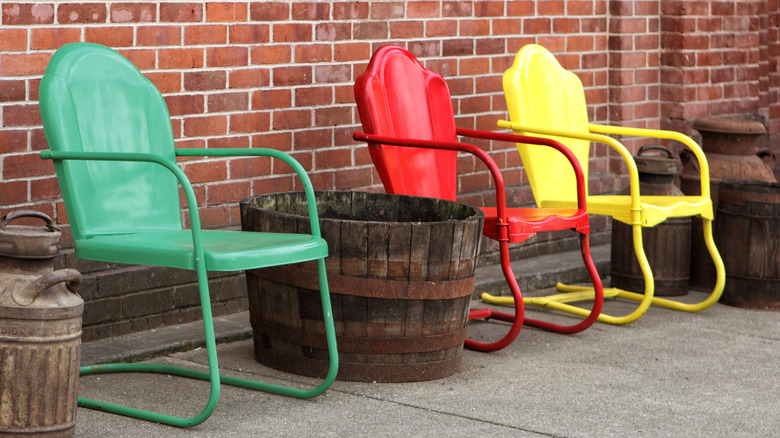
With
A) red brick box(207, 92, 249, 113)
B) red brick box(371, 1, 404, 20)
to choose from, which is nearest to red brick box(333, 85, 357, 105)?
red brick box(371, 1, 404, 20)

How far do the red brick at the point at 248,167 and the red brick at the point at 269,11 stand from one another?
55 centimetres

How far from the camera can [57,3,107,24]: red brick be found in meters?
3.86

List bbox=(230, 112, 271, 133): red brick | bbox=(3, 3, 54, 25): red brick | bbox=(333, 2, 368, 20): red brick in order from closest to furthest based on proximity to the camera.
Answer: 1. bbox=(3, 3, 54, 25): red brick
2. bbox=(230, 112, 271, 133): red brick
3. bbox=(333, 2, 368, 20): red brick

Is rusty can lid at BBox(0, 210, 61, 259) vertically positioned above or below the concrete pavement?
above

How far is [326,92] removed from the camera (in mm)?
4758

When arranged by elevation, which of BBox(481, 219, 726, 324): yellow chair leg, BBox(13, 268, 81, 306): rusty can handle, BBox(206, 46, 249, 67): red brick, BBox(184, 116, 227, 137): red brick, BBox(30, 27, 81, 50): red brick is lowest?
BBox(481, 219, 726, 324): yellow chair leg

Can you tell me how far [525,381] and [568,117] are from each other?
65.7 inches

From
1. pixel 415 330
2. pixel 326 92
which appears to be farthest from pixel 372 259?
pixel 326 92

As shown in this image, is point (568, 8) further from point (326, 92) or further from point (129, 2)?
point (129, 2)

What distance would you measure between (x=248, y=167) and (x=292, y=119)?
0.28m

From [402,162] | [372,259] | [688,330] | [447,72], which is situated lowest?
[688,330]

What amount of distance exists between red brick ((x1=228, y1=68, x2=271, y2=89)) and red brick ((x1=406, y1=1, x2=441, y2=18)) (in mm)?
857

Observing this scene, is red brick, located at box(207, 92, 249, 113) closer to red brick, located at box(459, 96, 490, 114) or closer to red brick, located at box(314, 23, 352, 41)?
red brick, located at box(314, 23, 352, 41)

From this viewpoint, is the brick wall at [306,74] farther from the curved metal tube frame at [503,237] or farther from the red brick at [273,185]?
the curved metal tube frame at [503,237]
